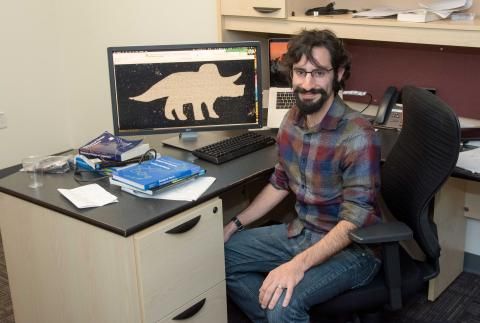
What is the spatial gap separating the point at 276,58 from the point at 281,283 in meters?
1.18

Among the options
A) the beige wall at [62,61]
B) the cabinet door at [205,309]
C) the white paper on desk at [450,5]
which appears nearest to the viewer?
the cabinet door at [205,309]

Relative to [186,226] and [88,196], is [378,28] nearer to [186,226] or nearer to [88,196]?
[186,226]

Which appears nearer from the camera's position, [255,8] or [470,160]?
[470,160]

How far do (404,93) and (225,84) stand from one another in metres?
0.73

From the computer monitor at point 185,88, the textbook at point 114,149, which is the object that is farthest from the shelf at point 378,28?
the textbook at point 114,149

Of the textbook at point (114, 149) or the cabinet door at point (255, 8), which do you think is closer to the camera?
the textbook at point (114, 149)

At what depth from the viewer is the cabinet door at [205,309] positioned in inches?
73.6

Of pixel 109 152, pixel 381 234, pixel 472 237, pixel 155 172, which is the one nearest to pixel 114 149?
pixel 109 152

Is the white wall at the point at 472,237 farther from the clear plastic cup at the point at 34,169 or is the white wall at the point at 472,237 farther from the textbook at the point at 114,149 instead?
the clear plastic cup at the point at 34,169

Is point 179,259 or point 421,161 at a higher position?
point 421,161

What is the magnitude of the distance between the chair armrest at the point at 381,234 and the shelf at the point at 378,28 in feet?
2.57

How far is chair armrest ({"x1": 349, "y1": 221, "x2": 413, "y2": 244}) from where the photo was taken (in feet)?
5.36

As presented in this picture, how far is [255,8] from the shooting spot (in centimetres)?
253

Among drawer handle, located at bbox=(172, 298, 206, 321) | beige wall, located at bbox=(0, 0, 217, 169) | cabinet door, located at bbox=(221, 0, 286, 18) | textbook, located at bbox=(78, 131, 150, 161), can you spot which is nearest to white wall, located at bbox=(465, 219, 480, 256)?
cabinet door, located at bbox=(221, 0, 286, 18)
